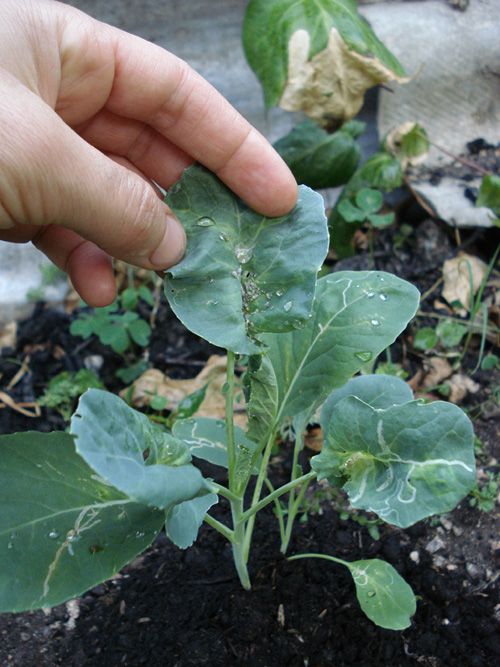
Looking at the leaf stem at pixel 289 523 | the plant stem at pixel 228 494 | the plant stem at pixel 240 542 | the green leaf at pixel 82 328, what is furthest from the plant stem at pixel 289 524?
the green leaf at pixel 82 328

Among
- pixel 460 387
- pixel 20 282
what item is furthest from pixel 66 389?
pixel 460 387

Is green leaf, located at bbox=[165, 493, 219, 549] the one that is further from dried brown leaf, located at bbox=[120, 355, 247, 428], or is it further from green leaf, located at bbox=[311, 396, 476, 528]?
dried brown leaf, located at bbox=[120, 355, 247, 428]

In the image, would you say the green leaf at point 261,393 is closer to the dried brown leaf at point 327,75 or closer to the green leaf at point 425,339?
the green leaf at point 425,339

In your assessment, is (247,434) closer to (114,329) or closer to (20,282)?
(114,329)

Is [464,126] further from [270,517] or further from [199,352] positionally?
[270,517]

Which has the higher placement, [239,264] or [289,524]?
[239,264]

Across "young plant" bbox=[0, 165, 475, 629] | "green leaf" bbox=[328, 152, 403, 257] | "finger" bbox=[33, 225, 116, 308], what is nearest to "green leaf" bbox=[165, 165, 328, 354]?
"young plant" bbox=[0, 165, 475, 629]

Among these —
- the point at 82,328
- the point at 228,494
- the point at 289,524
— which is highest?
the point at 228,494
